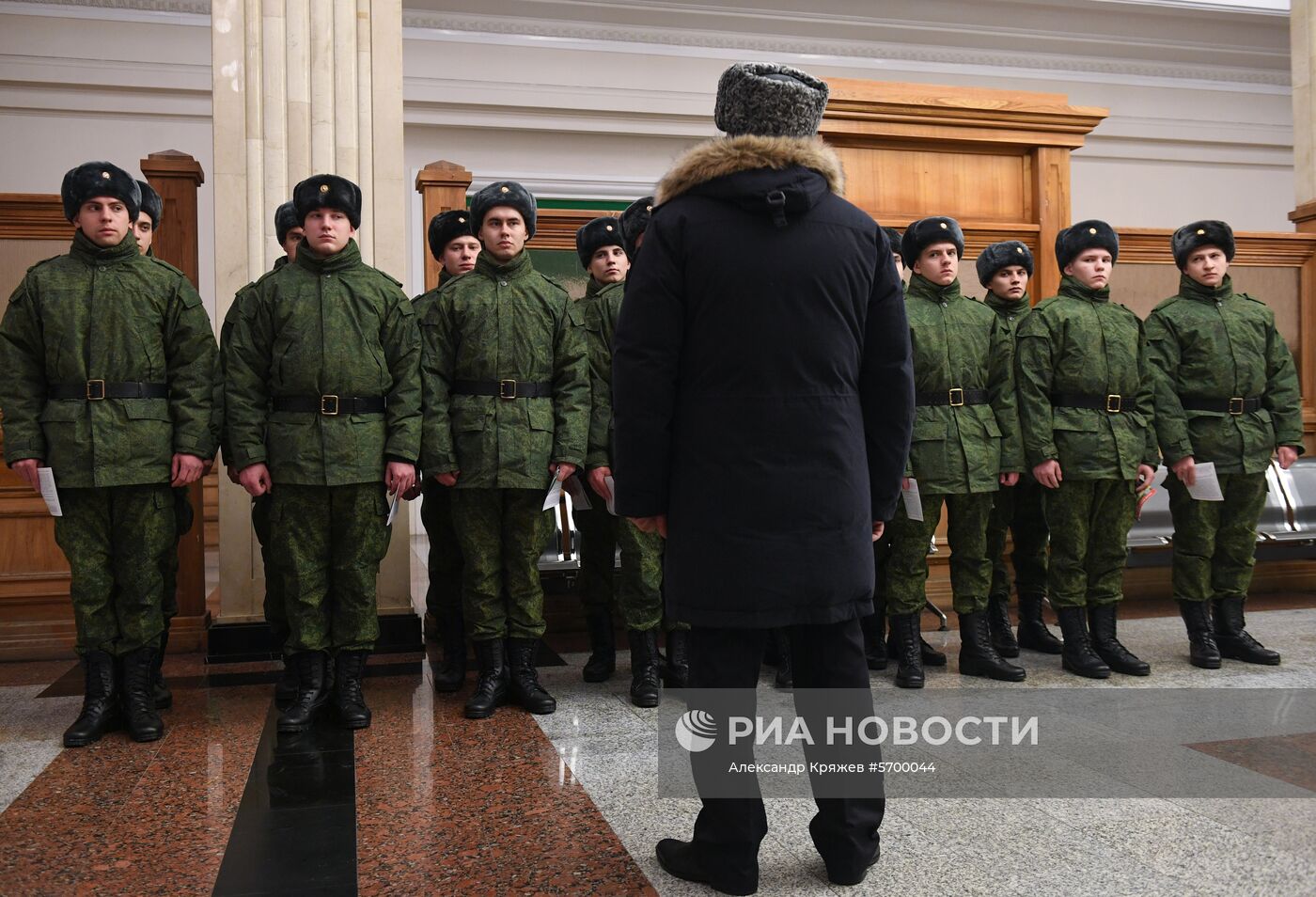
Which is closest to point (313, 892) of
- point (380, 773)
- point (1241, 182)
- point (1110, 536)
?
point (380, 773)

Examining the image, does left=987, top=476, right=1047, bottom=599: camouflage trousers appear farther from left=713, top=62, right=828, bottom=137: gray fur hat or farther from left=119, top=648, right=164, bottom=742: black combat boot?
left=119, top=648, right=164, bottom=742: black combat boot

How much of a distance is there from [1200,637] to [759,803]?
2869 millimetres

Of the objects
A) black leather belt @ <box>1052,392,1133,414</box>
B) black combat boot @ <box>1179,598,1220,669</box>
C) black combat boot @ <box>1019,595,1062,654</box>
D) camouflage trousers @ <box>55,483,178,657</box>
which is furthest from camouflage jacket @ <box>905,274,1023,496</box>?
camouflage trousers @ <box>55,483,178,657</box>

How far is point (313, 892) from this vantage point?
2.18 m

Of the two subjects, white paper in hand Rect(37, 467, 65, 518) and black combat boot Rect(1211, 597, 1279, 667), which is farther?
black combat boot Rect(1211, 597, 1279, 667)

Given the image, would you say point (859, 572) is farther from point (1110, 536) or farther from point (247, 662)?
point (247, 662)

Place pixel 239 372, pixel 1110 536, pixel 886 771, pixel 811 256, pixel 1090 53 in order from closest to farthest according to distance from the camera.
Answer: pixel 811 256, pixel 886 771, pixel 239 372, pixel 1110 536, pixel 1090 53

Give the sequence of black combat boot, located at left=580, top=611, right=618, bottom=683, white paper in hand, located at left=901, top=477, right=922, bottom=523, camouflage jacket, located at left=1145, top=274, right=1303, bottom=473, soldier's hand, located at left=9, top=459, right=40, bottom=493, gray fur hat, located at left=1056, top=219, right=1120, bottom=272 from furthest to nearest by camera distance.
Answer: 1. camouflage jacket, located at left=1145, top=274, right=1303, bottom=473
2. gray fur hat, located at left=1056, top=219, right=1120, bottom=272
3. black combat boot, located at left=580, top=611, right=618, bottom=683
4. white paper in hand, located at left=901, top=477, right=922, bottom=523
5. soldier's hand, located at left=9, top=459, right=40, bottom=493

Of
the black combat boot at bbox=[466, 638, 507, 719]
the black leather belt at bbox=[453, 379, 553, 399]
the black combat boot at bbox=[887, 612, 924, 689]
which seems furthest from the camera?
the black combat boot at bbox=[887, 612, 924, 689]

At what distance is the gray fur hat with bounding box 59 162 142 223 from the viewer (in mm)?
3406

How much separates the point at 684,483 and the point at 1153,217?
34.9 ft

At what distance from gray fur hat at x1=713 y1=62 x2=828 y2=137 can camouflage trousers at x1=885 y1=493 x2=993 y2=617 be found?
222 cm

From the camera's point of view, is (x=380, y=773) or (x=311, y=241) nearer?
(x=380, y=773)

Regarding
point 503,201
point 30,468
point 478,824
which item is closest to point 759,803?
point 478,824
